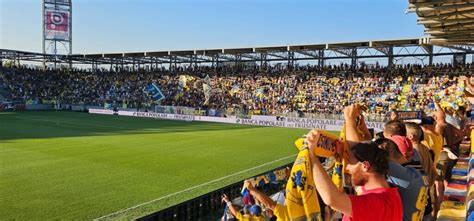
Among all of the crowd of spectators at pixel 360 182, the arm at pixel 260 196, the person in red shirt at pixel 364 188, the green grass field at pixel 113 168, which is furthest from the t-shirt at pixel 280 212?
the green grass field at pixel 113 168

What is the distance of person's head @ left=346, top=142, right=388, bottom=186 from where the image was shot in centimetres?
276

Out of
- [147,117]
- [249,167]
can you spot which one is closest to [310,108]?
[147,117]

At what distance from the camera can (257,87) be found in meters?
43.7

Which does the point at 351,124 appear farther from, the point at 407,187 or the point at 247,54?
the point at 247,54

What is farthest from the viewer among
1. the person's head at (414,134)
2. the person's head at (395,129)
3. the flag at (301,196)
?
the person's head at (414,134)

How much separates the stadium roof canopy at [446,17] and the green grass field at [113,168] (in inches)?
259

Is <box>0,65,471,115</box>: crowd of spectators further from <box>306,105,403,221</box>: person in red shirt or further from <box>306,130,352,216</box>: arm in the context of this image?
<box>306,130,352,216</box>: arm

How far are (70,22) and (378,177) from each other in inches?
2558

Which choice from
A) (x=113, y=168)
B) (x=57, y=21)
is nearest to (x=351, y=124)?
(x=113, y=168)

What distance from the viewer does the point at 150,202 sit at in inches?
361

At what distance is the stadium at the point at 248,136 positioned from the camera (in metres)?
3.44

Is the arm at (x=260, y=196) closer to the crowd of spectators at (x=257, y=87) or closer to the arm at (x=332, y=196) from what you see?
the arm at (x=332, y=196)

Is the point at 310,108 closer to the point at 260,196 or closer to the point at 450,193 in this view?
the point at 450,193

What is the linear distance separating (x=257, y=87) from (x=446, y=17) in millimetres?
33027
